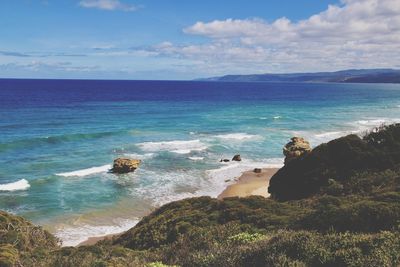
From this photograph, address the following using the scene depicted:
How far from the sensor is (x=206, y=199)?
18.8m

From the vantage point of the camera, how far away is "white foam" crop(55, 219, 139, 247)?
77.1ft

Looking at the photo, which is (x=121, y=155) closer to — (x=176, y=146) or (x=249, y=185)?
(x=176, y=146)

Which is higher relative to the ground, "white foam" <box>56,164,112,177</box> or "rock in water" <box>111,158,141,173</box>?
"rock in water" <box>111,158,141,173</box>

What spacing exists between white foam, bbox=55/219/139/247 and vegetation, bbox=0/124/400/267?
653 cm

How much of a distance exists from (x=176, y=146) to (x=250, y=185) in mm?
16593

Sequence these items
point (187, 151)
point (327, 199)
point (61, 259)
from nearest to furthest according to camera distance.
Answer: point (61, 259) → point (327, 199) → point (187, 151)

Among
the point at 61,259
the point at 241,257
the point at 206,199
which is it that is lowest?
the point at 206,199

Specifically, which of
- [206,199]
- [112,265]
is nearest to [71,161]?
[206,199]

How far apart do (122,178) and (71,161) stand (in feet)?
25.9

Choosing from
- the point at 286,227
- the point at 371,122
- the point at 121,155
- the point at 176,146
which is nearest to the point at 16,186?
the point at 121,155

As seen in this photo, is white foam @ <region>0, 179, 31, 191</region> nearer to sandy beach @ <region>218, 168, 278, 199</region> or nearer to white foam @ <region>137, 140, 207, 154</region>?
sandy beach @ <region>218, 168, 278, 199</region>

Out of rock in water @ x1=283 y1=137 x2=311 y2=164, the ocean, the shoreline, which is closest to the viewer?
the ocean

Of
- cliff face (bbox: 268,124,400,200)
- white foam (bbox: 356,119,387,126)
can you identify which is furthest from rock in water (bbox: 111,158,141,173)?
white foam (bbox: 356,119,387,126)

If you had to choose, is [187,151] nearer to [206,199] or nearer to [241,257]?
[206,199]
